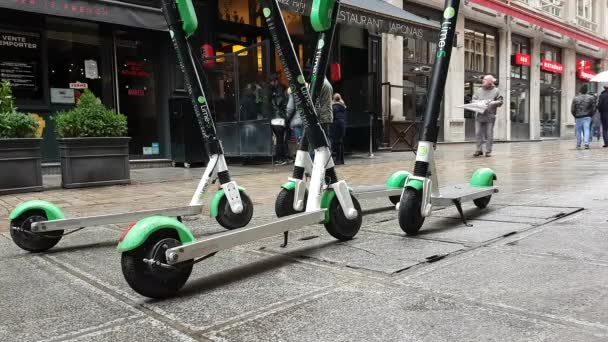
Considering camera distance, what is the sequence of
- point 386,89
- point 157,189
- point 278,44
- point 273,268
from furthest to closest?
point 386,89
point 157,189
point 278,44
point 273,268

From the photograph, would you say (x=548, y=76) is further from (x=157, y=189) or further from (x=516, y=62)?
(x=157, y=189)

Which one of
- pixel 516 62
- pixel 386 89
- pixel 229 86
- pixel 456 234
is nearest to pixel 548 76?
pixel 516 62

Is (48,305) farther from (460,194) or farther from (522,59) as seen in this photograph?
(522,59)

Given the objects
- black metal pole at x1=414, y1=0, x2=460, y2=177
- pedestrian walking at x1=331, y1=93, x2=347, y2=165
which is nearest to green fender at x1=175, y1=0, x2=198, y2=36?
black metal pole at x1=414, y1=0, x2=460, y2=177

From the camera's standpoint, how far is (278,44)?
336 cm

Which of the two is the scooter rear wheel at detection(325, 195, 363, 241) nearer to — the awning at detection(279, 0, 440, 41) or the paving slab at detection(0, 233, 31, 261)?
the paving slab at detection(0, 233, 31, 261)

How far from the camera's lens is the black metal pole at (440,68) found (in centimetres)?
350

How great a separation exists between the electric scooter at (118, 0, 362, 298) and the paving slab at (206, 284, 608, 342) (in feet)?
1.55

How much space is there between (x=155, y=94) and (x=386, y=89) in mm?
7247

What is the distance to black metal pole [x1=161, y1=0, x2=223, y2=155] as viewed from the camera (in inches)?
146

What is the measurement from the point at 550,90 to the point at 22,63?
1064 inches

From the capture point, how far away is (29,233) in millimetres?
3305

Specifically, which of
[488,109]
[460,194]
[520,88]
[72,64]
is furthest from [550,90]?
[460,194]

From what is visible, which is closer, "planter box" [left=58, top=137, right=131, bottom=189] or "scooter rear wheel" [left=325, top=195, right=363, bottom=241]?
"scooter rear wheel" [left=325, top=195, right=363, bottom=241]
